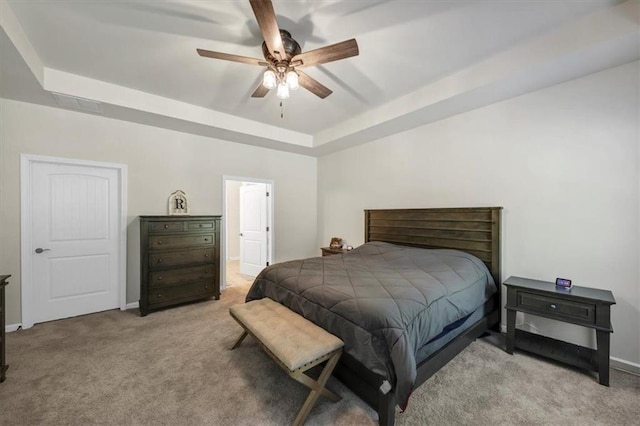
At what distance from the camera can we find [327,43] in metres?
2.28

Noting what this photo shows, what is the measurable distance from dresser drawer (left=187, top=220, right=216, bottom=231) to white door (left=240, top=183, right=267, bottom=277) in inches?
51.7

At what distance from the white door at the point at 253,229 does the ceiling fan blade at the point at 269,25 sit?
10.8ft

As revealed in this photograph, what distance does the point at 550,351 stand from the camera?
230 cm

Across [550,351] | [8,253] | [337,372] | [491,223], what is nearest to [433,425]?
[337,372]

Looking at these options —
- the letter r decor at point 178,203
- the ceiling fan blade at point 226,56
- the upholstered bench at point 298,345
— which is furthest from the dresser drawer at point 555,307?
the letter r decor at point 178,203

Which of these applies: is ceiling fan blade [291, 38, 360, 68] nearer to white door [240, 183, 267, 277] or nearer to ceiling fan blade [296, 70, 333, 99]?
ceiling fan blade [296, 70, 333, 99]

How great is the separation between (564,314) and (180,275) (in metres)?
4.21

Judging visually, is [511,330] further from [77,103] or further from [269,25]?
[77,103]

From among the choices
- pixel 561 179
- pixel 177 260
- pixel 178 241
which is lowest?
pixel 177 260

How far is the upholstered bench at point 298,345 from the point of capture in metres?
1.56

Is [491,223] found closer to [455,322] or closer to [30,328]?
[455,322]

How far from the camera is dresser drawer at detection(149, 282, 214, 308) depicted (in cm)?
338

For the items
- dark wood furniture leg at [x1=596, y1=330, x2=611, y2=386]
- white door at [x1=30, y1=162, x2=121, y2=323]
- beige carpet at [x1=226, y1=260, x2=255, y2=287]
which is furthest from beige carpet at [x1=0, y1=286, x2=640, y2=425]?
beige carpet at [x1=226, y1=260, x2=255, y2=287]

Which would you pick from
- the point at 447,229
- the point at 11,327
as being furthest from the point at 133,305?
the point at 447,229
